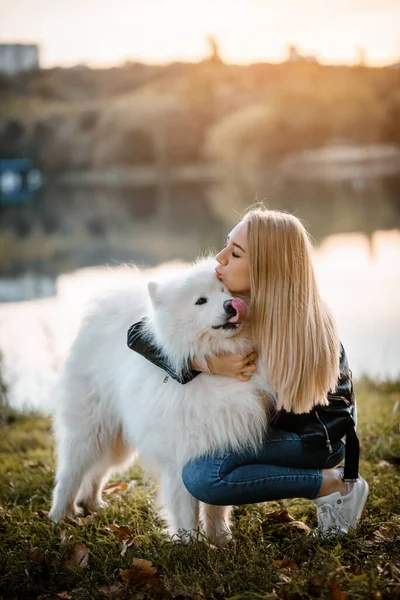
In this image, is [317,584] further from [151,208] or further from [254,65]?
[254,65]

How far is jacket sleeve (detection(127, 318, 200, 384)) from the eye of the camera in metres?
3.01

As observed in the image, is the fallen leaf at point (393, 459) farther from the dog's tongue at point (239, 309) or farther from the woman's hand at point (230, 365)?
the dog's tongue at point (239, 309)

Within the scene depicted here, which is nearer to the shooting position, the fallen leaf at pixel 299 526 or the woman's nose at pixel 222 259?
the woman's nose at pixel 222 259

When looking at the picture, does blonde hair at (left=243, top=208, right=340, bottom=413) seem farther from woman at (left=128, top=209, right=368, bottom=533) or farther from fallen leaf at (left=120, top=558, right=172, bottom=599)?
fallen leaf at (left=120, top=558, right=172, bottom=599)

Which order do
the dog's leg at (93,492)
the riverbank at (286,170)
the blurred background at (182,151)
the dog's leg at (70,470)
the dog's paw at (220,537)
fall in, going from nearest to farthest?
the dog's paw at (220,537), the dog's leg at (70,470), the dog's leg at (93,492), the blurred background at (182,151), the riverbank at (286,170)

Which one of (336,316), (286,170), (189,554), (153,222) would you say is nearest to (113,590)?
(189,554)

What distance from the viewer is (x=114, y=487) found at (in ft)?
13.5

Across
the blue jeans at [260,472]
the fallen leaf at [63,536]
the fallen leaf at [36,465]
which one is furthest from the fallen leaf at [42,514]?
the blue jeans at [260,472]

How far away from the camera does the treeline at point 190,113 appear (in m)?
38.0

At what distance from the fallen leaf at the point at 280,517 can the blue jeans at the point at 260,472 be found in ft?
1.09

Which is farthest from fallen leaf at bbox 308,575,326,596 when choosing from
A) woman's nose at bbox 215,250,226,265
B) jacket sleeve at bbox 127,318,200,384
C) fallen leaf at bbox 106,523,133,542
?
woman's nose at bbox 215,250,226,265

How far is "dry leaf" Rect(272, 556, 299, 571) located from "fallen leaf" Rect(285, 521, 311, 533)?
434 millimetres

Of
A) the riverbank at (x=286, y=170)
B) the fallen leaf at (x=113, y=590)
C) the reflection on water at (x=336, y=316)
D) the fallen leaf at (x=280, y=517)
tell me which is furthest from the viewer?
the riverbank at (x=286, y=170)

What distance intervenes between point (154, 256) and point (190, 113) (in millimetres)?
32036
